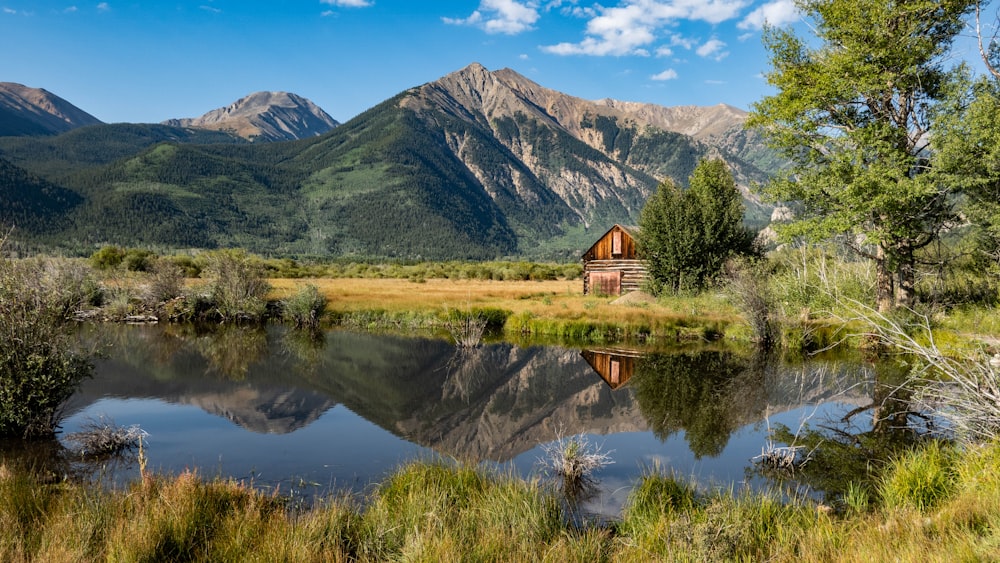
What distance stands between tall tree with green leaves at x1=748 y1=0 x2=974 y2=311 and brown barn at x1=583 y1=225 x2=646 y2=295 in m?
20.8

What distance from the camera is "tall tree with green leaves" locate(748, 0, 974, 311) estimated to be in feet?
62.3

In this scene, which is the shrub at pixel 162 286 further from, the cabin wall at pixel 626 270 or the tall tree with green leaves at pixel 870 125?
the tall tree with green leaves at pixel 870 125

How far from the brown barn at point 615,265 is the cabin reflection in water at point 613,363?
1925cm

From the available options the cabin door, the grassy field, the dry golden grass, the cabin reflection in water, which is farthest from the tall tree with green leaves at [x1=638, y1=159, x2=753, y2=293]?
the cabin reflection in water

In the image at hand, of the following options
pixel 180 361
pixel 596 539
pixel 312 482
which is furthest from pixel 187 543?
pixel 180 361

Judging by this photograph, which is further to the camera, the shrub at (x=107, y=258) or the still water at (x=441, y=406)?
the shrub at (x=107, y=258)

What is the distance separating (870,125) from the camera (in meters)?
19.8

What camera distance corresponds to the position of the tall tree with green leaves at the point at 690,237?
36125mm

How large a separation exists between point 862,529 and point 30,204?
208238mm

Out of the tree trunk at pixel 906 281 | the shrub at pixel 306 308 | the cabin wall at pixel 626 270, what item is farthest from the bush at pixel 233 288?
the tree trunk at pixel 906 281

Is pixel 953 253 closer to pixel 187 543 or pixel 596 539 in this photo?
pixel 596 539

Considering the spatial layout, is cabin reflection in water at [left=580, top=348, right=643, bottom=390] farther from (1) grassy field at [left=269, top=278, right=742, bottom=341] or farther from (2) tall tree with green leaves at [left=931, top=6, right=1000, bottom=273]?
(2) tall tree with green leaves at [left=931, top=6, right=1000, bottom=273]

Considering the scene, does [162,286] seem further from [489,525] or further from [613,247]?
[489,525]

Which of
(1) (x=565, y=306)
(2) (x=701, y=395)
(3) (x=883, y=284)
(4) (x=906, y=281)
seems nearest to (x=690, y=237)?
(1) (x=565, y=306)
